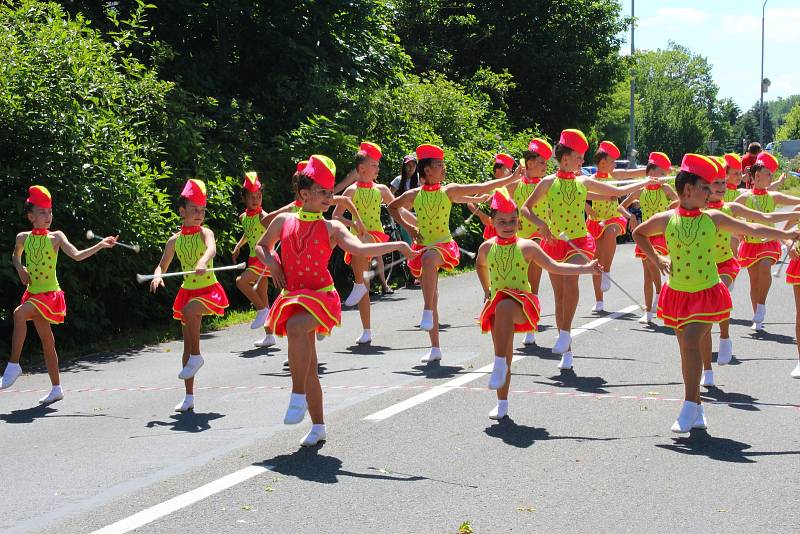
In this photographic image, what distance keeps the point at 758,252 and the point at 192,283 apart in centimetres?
655

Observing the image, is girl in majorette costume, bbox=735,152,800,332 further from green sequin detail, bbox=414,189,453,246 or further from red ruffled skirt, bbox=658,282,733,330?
red ruffled skirt, bbox=658,282,733,330

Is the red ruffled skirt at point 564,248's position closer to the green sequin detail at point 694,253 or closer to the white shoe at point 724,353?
the white shoe at point 724,353

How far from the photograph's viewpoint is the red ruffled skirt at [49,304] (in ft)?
31.0

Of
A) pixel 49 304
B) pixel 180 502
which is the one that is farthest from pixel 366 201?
pixel 180 502

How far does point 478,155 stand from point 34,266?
15.2 meters

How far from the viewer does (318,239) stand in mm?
7262

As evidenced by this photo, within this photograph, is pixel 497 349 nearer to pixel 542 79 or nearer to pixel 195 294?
pixel 195 294

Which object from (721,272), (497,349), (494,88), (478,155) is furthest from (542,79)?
(497,349)

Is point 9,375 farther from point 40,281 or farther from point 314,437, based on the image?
point 314,437

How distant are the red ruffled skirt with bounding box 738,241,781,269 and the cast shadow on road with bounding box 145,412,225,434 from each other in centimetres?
658

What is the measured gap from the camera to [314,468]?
22.4ft

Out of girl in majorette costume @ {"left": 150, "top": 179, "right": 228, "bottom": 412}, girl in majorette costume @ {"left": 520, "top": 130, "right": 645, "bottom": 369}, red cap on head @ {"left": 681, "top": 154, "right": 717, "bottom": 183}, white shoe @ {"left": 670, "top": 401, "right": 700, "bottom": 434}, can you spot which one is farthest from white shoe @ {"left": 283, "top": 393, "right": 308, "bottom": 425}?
girl in majorette costume @ {"left": 520, "top": 130, "right": 645, "bottom": 369}

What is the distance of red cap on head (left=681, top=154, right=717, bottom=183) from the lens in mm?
7500

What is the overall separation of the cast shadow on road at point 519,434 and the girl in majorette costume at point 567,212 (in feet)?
7.35
